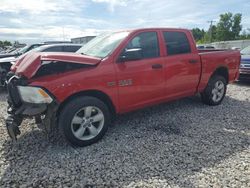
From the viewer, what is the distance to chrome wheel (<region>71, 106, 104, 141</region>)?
3.58 meters

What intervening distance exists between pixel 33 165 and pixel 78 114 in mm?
938

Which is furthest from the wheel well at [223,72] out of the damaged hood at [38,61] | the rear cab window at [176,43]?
the damaged hood at [38,61]

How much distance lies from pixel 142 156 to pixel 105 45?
6.65 feet

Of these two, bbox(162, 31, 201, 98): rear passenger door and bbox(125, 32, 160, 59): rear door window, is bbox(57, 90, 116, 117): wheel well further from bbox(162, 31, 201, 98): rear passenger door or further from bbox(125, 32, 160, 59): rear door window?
bbox(162, 31, 201, 98): rear passenger door

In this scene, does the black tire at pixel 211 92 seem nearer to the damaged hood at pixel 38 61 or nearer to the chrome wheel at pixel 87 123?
the chrome wheel at pixel 87 123

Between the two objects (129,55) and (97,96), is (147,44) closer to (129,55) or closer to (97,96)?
(129,55)

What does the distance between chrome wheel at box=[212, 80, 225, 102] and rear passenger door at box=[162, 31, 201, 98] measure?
810 millimetres

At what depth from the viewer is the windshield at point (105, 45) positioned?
13.1 ft

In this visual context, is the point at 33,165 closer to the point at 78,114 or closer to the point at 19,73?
the point at 78,114

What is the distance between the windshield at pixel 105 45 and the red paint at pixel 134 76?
14 cm

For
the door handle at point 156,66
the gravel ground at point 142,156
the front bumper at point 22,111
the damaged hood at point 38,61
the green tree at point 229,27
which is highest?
the green tree at point 229,27

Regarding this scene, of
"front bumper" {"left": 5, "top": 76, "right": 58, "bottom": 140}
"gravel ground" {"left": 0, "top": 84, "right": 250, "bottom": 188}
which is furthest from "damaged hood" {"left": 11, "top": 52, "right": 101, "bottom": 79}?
"gravel ground" {"left": 0, "top": 84, "right": 250, "bottom": 188}

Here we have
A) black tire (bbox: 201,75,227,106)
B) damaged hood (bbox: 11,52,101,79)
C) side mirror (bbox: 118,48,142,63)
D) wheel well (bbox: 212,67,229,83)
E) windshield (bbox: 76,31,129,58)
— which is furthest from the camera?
wheel well (bbox: 212,67,229,83)

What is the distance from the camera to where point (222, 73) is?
5973mm
